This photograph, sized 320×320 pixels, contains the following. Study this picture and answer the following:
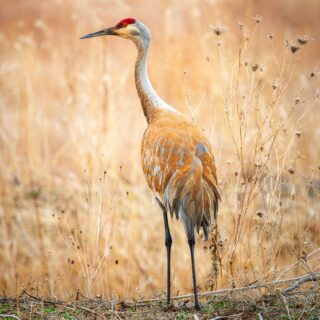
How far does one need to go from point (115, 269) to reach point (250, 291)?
2.51 m

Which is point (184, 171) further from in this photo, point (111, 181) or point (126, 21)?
point (111, 181)

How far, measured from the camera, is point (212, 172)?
4551mm

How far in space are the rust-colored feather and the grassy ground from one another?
52 centimetres

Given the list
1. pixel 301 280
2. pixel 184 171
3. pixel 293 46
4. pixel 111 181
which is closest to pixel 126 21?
pixel 293 46

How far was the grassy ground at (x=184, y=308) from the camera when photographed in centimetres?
410

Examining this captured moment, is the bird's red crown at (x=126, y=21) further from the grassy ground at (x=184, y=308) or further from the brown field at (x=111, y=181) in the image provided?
the grassy ground at (x=184, y=308)

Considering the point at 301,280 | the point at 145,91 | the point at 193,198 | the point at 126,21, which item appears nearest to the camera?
the point at 301,280

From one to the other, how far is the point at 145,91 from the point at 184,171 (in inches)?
39.6

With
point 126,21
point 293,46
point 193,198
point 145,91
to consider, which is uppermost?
point 126,21

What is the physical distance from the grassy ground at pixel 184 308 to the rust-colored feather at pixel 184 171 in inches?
20.4

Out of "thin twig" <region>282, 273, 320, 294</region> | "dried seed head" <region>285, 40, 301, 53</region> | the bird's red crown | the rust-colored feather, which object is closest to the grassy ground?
"thin twig" <region>282, 273, 320, 294</region>

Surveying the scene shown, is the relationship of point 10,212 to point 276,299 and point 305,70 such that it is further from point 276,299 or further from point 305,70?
point 305,70

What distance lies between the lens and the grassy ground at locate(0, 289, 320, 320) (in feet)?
13.5

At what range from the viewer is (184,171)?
176 inches
